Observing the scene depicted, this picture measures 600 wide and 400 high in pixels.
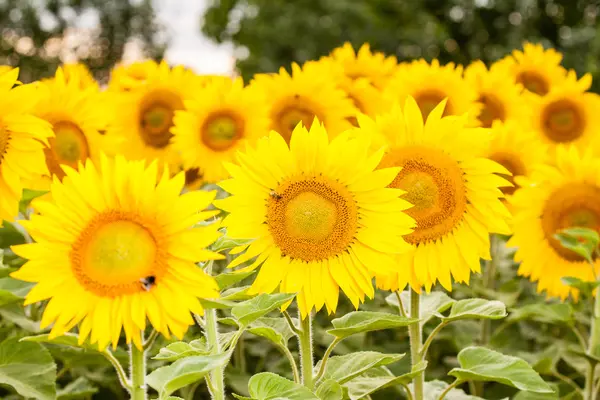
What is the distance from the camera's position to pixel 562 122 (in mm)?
3625

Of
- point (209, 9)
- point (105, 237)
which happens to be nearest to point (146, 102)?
point (105, 237)

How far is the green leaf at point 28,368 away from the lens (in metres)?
1.89

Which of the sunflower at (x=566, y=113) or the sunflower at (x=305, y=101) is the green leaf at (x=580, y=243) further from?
the sunflower at (x=566, y=113)

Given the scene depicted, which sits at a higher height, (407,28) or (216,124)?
(407,28)

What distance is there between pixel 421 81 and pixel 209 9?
40.0 feet

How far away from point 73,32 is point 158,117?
21573 mm

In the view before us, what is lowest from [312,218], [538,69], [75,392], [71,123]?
[75,392]

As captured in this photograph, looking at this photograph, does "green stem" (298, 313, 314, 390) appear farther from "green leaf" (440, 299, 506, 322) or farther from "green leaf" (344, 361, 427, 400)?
"green leaf" (440, 299, 506, 322)

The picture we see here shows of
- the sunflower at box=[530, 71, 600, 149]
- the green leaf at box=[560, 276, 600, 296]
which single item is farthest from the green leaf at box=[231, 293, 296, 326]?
the sunflower at box=[530, 71, 600, 149]

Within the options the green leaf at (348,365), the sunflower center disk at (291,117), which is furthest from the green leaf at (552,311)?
the sunflower center disk at (291,117)

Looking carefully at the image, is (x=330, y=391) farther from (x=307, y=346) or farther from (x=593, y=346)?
(x=593, y=346)

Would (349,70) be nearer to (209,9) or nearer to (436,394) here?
(436,394)

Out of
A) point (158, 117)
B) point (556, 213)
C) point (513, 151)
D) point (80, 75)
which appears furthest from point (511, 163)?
point (80, 75)

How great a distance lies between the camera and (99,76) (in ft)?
74.5
